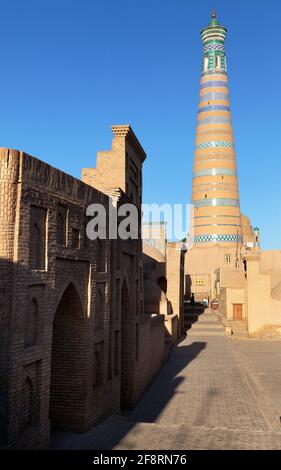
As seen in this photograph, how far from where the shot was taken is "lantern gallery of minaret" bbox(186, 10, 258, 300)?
43219 millimetres

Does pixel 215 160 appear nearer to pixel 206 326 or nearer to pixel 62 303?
pixel 206 326

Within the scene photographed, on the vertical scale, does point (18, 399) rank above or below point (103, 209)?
below

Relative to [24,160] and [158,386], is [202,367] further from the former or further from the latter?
[24,160]

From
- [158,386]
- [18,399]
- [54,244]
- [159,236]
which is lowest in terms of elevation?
[158,386]

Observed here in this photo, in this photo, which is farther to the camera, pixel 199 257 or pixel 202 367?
pixel 199 257

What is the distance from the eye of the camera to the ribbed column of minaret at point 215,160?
1722 inches

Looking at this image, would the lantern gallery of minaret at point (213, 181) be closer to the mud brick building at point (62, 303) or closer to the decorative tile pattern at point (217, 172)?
the decorative tile pattern at point (217, 172)

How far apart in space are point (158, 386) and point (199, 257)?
29863 millimetres

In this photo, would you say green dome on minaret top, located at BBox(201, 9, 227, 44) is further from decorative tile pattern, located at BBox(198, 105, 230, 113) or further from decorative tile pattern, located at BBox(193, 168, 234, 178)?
decorative tile pattern, located at BBox(193, 168, 234, 178)

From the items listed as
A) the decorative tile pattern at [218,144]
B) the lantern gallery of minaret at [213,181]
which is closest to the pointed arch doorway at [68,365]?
the lantern gallery of minaret at [213,181]

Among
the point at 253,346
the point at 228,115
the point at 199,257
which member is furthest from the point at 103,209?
the point at 228,115

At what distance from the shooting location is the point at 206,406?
1170 cm

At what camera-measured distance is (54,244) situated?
23.1 feet

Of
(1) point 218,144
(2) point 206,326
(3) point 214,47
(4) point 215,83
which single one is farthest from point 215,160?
(2) point 206,326
